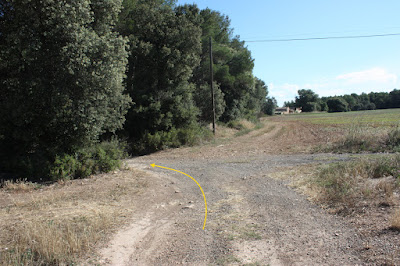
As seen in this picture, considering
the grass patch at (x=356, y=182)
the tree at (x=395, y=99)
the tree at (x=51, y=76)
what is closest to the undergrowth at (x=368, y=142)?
the grass patch at (x=356, y=182)

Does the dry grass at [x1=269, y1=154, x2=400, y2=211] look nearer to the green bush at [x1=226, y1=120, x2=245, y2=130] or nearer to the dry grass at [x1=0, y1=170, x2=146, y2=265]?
the dry grass at [x1=0, y1=170, x2=146, y2=265]

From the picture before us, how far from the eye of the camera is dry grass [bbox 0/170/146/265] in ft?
14.9

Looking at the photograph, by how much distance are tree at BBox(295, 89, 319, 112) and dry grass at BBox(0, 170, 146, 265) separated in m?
153

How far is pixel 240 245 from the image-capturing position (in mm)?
4836

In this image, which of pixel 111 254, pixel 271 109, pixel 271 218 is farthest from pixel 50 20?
pixel 271 109

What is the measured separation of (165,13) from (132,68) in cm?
441

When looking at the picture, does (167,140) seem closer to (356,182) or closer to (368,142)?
(368,142)

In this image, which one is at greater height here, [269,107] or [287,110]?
[269,107]

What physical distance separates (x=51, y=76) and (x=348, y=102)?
16190 cm

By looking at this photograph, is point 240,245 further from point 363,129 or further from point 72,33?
point 363,129

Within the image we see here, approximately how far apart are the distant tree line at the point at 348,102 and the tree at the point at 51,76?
121m

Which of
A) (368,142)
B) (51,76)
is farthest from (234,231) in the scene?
(368,142)

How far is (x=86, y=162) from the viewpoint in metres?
10.6

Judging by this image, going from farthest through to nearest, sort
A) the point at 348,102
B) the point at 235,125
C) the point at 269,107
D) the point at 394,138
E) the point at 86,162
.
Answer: the point at 348,102
the point at 269,107
the point at 235,125
the point at 394,138
the point at 86,162
